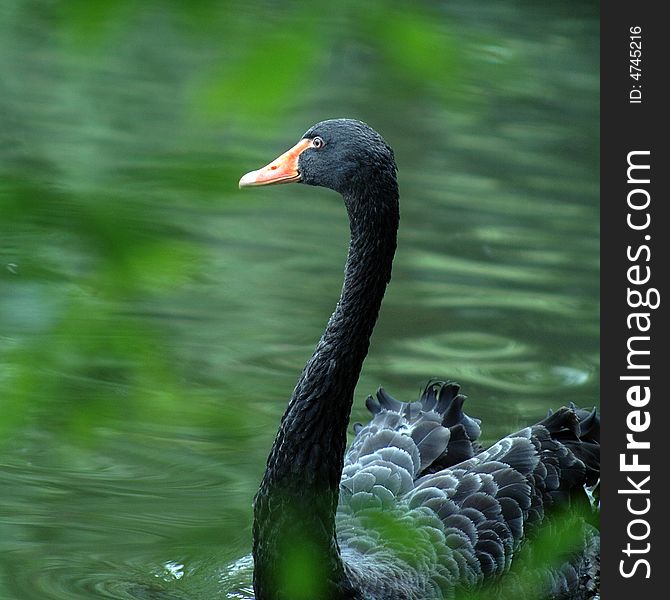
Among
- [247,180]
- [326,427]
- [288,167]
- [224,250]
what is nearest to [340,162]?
[288,167]

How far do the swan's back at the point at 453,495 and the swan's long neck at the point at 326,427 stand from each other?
0.18 m

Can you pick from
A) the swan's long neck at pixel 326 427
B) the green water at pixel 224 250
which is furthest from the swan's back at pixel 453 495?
the green water at pixel 224 250

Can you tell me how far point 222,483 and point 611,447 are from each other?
150cm

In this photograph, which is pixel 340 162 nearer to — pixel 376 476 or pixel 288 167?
pixel 288 167

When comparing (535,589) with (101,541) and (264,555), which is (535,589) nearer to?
(264,555)

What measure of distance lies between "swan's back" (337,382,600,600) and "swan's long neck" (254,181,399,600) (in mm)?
181

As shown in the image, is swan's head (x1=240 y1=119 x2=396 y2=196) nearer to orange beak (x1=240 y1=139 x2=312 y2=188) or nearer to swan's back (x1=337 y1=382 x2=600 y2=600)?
orange beak (x1=240 y1=139 x2=312 y2=188)

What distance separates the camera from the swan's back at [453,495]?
11.3 ft

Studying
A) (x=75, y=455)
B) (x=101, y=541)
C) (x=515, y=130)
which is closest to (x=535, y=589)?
(x=101, y=541)

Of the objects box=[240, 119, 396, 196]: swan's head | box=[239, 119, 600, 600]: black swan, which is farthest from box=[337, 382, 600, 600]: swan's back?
box=[240, 119, 396, 196]: swan's head

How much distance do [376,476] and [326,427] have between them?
0.45 m

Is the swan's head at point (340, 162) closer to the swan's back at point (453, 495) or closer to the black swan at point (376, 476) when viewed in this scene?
the black swan at point (376, 476)

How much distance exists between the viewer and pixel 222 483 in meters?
4.20

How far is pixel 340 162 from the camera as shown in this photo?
3.43m
